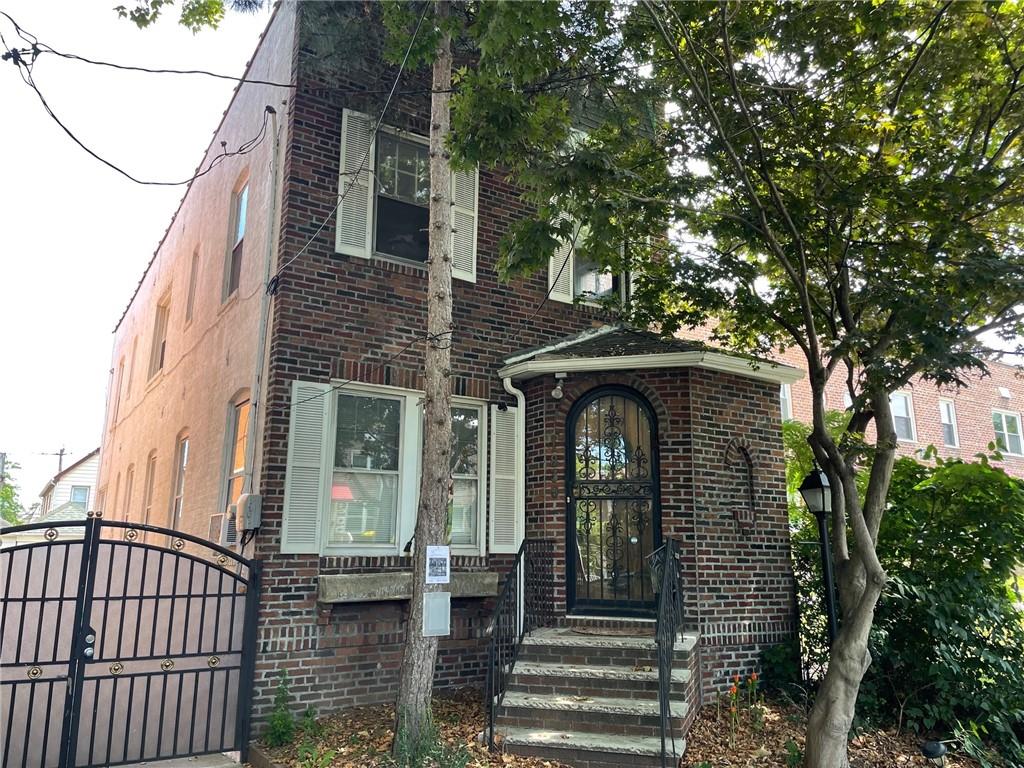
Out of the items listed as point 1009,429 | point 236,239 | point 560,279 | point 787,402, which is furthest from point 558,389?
point 1009,429

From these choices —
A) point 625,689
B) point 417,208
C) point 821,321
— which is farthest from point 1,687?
point 821,321

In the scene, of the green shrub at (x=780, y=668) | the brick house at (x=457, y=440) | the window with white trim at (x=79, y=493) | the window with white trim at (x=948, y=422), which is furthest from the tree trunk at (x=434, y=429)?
the window with white trim at (x=79, y=493)

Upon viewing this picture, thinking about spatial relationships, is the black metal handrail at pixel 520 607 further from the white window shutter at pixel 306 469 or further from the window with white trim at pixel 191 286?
the window with white trim at pixel 191 286

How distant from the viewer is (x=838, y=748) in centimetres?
572

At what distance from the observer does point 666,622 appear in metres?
6.31

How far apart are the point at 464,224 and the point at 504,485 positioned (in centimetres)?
317

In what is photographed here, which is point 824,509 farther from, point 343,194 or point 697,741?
point 343,194

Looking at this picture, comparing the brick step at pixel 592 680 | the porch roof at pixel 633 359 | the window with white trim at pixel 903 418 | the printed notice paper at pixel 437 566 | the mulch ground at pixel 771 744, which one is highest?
the window with white trim at pixel 903 418

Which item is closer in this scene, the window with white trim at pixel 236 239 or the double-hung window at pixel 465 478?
the double-hung window at pixel 465 478

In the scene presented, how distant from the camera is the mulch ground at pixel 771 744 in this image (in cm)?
598

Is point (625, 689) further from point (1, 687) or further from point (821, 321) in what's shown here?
point (1, 687)

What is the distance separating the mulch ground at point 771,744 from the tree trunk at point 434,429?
7.44 ft

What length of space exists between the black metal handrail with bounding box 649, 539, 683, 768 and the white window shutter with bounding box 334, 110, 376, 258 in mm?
4482

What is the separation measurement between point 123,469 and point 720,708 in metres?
14.1
